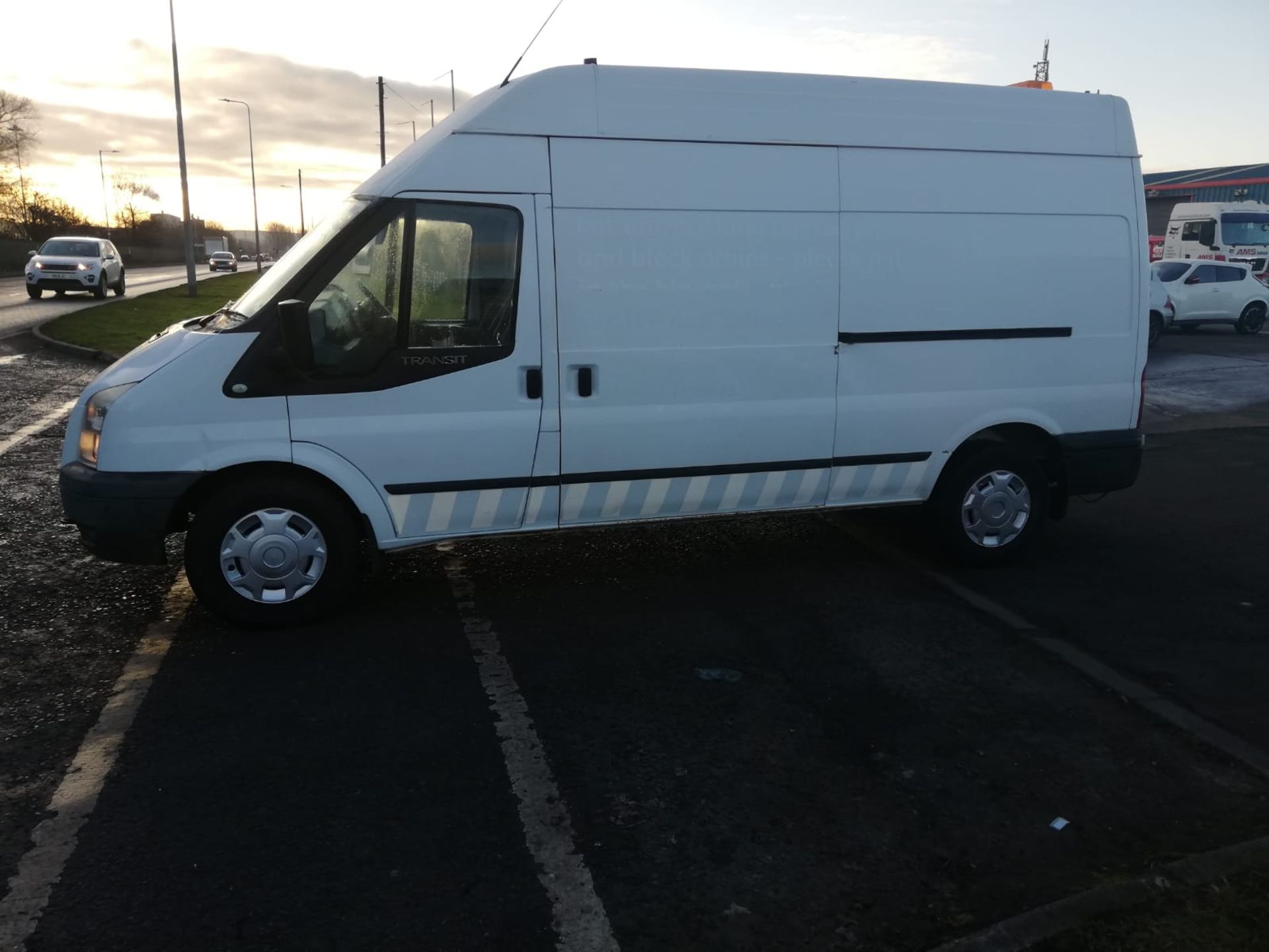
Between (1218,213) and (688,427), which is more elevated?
(1218,213)

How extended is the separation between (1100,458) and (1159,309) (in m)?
15.5

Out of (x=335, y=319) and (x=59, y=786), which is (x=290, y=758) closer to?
(x=59, y=786)

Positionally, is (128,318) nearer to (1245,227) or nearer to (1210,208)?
(1210,208)

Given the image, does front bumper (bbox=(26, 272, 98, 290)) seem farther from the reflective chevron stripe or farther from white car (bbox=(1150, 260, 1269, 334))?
the reflective chevron stripe

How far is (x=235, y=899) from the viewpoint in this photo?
9.95 feet

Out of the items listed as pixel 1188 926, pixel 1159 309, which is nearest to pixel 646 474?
pixel 1188 926

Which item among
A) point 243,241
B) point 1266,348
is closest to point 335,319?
point 1266,348

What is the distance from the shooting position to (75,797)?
11.7ft

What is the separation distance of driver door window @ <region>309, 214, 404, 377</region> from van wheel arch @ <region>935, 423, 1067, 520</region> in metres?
3.25

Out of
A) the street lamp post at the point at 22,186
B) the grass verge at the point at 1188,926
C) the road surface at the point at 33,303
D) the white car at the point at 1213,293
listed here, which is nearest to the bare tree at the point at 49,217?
the street lamp post at the point at 22,186

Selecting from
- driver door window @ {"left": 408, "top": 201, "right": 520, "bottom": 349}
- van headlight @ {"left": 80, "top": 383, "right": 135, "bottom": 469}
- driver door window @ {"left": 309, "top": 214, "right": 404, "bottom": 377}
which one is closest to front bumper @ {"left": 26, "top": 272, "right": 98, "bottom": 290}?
van headlight @ {"left": 80, "top": 383, "right": 135, "bottom": 469}

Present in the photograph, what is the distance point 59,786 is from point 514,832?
5.29 feet

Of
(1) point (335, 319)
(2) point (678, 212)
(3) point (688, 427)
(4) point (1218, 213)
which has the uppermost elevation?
(4) point (1218, 213)

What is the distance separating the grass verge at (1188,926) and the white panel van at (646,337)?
10.1 feet
